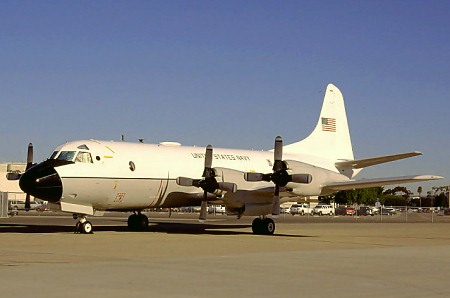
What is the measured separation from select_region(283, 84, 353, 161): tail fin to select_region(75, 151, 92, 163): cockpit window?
13.7 m

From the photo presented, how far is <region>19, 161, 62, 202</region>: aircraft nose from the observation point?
1101 inches

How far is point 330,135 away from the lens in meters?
41.1

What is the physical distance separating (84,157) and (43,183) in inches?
95.3

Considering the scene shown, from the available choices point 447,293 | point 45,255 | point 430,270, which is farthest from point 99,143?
point 447,293

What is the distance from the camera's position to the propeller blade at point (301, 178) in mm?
30489

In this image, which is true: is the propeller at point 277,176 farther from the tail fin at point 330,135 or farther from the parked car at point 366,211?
the parked car at point 366,211

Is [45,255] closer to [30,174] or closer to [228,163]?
[30,174]

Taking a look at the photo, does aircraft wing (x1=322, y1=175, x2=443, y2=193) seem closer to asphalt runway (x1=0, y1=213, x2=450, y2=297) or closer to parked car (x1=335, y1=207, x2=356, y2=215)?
asphalt runway (x1=0, y1=213, x2=450, y2=297)

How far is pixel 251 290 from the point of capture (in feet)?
38.6

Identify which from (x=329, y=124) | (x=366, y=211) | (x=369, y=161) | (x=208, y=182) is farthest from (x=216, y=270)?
(x=366, y=211)

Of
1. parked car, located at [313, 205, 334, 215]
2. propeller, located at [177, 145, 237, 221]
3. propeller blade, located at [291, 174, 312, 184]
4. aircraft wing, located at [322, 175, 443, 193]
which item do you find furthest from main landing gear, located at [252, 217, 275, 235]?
parked car, located at [313, 205, 334, 215]

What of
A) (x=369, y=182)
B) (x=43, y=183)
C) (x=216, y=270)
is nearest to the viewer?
(x=216, y=270)

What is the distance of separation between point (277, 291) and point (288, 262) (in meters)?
5.30

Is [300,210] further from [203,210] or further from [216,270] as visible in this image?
[216,270]
